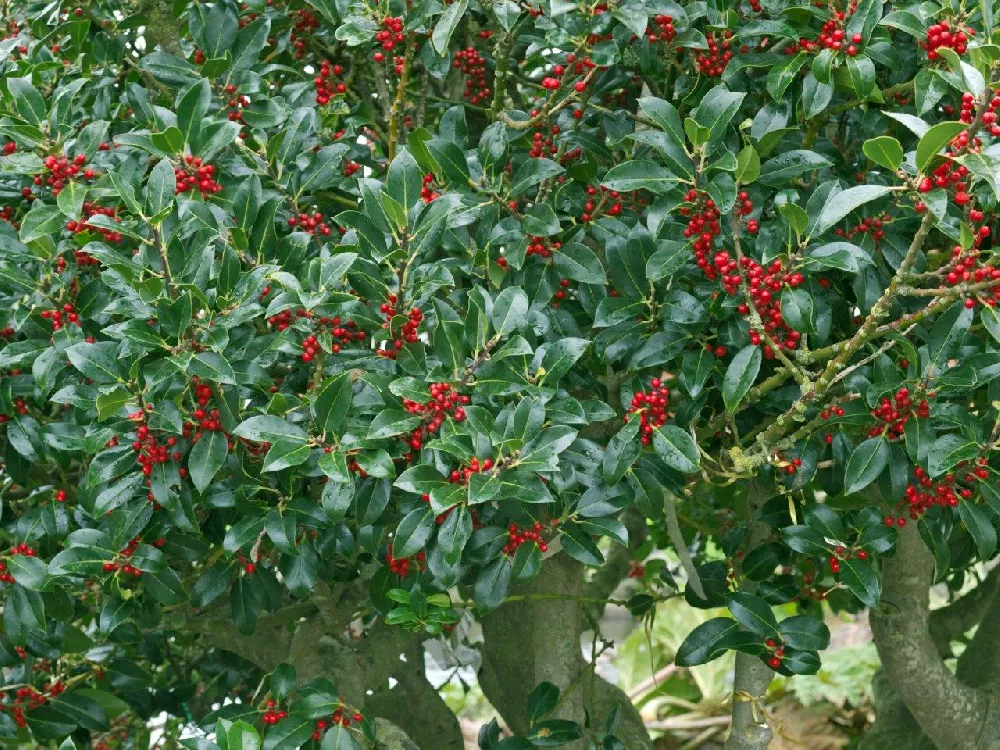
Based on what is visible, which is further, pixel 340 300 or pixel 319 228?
pixel 319 228

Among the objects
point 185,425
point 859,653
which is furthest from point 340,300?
point 859,653

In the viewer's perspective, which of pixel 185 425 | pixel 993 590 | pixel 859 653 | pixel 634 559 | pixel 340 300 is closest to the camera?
pixel 340 300

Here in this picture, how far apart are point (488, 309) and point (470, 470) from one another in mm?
262

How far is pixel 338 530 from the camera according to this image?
6.13 ft

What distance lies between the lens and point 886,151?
147cm

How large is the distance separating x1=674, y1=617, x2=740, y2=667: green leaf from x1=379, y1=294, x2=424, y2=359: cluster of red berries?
2.44 ft

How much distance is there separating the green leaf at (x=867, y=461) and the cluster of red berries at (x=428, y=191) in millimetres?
773

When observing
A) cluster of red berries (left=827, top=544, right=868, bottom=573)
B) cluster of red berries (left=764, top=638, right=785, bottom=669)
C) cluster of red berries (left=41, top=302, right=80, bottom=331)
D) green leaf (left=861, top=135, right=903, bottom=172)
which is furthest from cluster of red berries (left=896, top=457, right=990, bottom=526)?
cluster of red berries (left=41, top=302, right=80, bottom=331)

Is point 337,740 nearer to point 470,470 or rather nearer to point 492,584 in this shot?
point 492,584

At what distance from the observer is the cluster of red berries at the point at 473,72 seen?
7.25 feet

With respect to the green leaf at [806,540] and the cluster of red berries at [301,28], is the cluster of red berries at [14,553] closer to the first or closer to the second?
the cluster of red berries at [301,28]

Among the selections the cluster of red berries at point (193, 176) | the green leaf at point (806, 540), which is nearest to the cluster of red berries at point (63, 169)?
the cluster of red berries at point (193, 176)

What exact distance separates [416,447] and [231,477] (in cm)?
37

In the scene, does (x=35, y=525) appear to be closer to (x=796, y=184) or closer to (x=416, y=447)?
(x=416, y=447)
